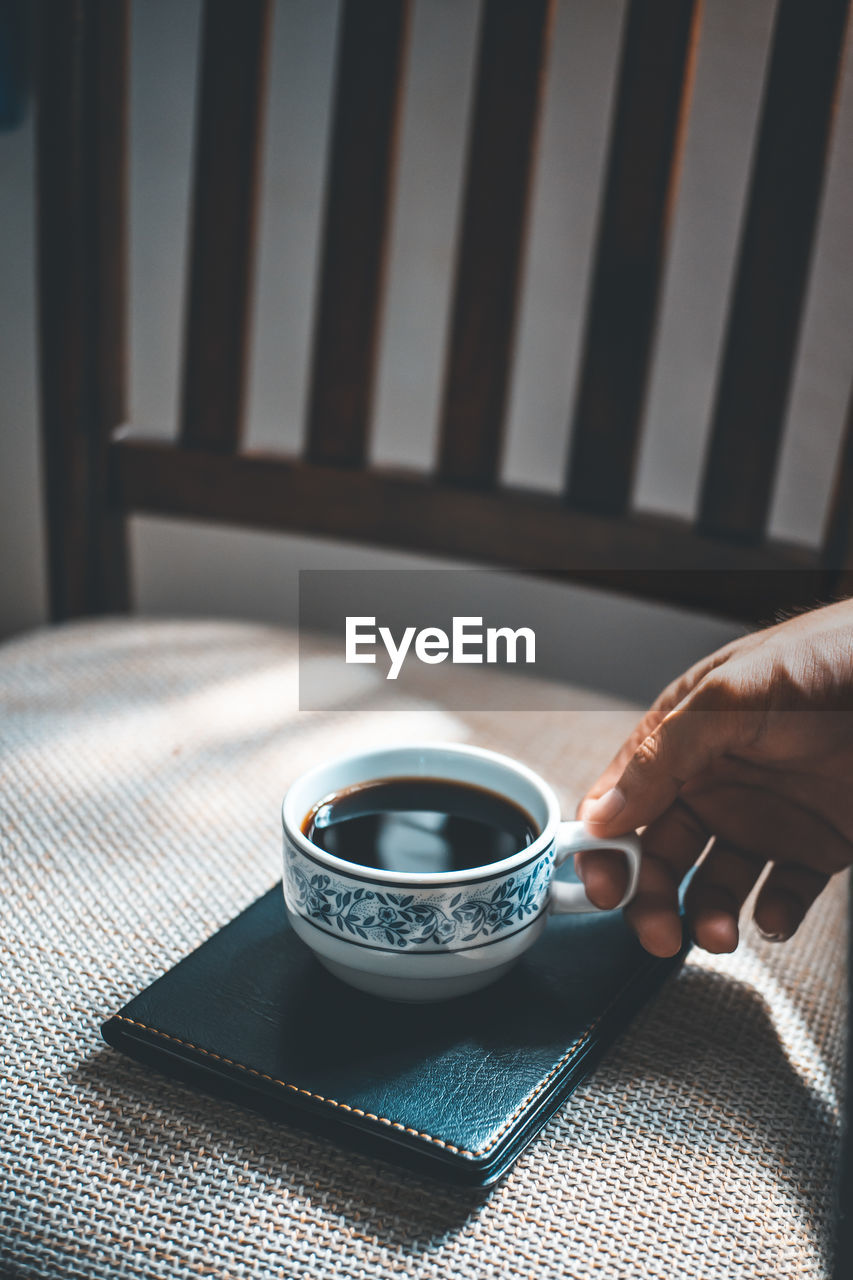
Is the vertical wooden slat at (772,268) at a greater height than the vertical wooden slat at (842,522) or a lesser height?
greater

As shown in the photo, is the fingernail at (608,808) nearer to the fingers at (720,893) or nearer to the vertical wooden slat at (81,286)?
the fingers at (720,893)

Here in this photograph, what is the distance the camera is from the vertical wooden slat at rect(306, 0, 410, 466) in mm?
569

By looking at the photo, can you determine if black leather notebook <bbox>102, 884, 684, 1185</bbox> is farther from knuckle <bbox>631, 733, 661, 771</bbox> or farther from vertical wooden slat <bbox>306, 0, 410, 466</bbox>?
vertical wooden slat <bbox>306, 0, 410, 466</bbox>

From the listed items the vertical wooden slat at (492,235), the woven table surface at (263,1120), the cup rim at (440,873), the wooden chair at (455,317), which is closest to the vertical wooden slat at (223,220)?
the wooden chair at (455,317)

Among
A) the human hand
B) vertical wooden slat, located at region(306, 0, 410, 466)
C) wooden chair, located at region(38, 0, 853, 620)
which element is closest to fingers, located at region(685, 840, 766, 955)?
the human hand

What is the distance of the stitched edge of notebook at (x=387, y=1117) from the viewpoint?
0.96ft

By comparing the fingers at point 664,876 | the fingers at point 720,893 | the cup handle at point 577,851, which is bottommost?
the fingers at point 720,893

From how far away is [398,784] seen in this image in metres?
0.40

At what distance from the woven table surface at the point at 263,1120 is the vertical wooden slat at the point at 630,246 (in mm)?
186

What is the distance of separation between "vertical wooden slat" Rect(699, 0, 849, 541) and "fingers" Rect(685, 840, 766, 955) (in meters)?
0.23

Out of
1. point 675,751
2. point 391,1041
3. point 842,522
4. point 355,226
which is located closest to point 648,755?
point 675,751

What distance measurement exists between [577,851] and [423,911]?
75mm

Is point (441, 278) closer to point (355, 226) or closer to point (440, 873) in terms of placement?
point (355, 226)

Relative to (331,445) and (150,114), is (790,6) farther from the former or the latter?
(150,114)
